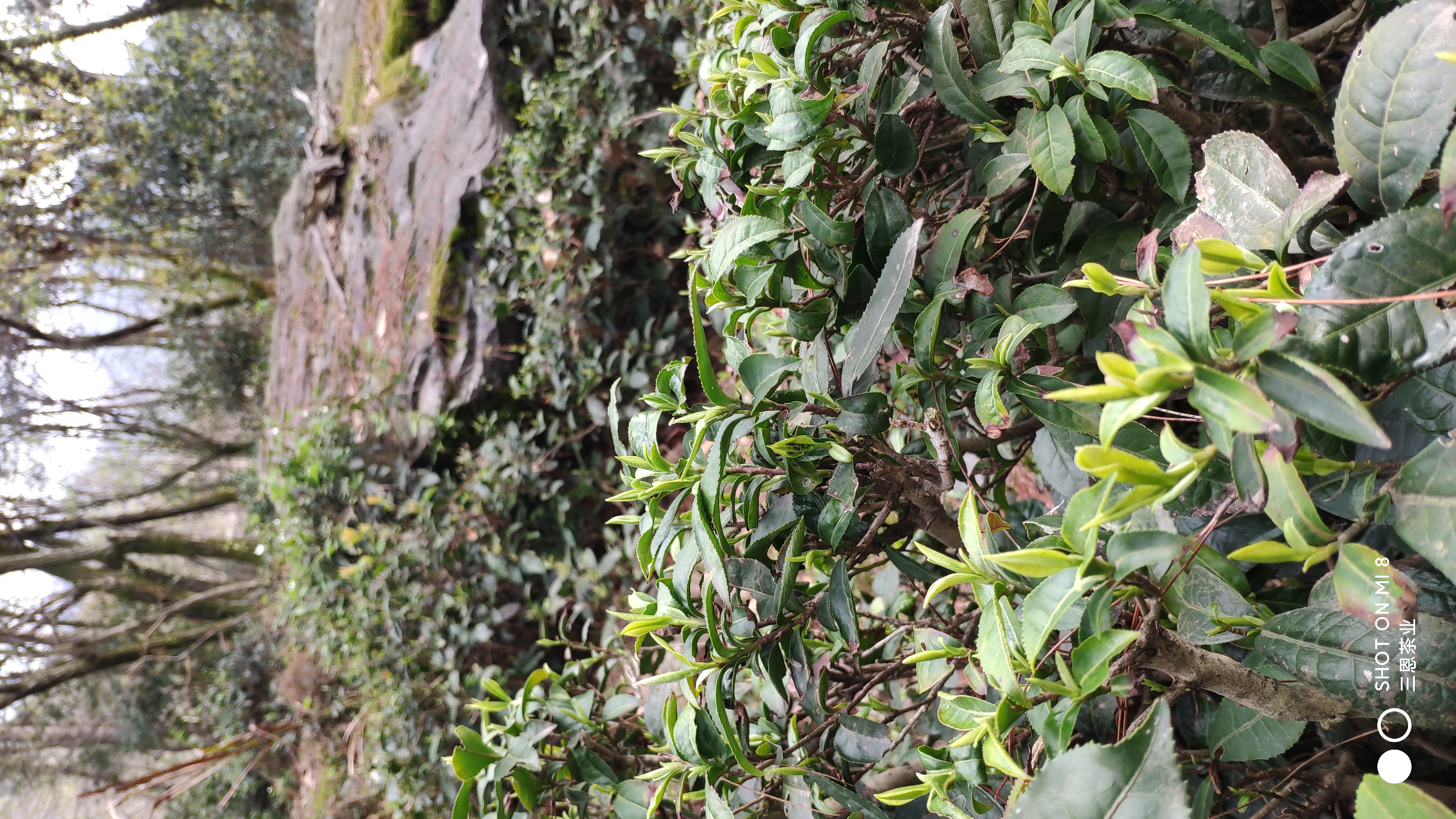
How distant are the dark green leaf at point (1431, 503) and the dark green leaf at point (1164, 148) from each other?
0.34m

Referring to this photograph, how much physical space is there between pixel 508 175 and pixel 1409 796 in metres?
3.10

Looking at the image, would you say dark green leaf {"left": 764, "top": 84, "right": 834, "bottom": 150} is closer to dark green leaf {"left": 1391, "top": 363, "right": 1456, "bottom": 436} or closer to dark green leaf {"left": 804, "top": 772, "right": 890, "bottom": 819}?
dark green leaf {"left": 1391, "top": 363, "right": 1456, "bottom": 436}

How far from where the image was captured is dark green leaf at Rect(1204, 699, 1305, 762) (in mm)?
584

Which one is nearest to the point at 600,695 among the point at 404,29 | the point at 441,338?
the point at 441,338

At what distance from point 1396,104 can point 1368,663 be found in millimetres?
365

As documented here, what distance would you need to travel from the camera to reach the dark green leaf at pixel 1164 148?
0.65 metres

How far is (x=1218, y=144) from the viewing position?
0.57 meters

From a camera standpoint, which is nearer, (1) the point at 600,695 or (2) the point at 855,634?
(2) the point at 855,634

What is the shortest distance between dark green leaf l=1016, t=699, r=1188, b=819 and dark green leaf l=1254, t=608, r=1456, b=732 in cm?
19

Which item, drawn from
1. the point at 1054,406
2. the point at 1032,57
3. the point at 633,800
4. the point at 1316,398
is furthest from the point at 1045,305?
the point at 633,800

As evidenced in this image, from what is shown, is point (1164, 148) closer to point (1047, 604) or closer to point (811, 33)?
point (811, 33)

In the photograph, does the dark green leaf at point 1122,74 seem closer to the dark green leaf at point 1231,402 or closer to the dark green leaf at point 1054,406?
the dark green leaf at point 1054,406

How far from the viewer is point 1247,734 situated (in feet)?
2.00

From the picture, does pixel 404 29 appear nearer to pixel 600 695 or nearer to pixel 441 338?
pixel 441 338
